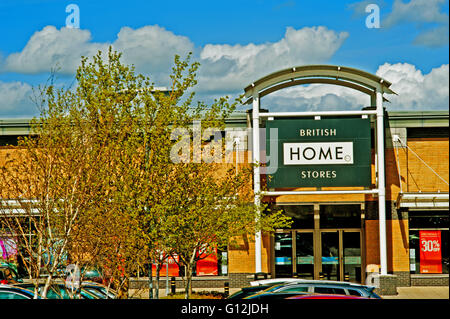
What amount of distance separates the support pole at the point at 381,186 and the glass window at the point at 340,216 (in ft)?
6.73

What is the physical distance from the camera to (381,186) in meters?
25.4

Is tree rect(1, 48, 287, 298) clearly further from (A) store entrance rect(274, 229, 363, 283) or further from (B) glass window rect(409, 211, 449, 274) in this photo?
(B) glass window rect(409, 211, 449, 274)

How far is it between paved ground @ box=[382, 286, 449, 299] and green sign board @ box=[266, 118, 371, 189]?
508cm

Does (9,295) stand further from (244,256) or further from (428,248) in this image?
(428,248)

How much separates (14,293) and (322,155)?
14851 millimetres

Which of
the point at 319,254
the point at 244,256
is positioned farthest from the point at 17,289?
the point at 319,254

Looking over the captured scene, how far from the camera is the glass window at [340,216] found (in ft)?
89.5

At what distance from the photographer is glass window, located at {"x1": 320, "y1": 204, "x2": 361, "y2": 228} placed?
27266mm

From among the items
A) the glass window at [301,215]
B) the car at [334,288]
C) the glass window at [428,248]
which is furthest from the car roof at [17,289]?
the glass window at [428,248]

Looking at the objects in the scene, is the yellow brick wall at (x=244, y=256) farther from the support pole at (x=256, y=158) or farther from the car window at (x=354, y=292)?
the car window at (x=354, y=292)

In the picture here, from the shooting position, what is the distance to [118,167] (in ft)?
46.4

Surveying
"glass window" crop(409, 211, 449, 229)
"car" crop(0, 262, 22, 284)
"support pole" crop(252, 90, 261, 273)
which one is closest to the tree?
"support pole" crop(252, 90, 261, 273)

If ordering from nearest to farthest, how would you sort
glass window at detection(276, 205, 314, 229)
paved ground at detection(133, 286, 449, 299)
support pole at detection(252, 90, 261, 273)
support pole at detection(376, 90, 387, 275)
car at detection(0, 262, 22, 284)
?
paved ground at detection(133, 286, 449, 299) < car at detection(0, 262, 22, 284) < support pole at detection(252, 90, 261, 273) < support pole at detection(376, 90, 387, 275) < glass window at detection(276, 205, 314, 229)
